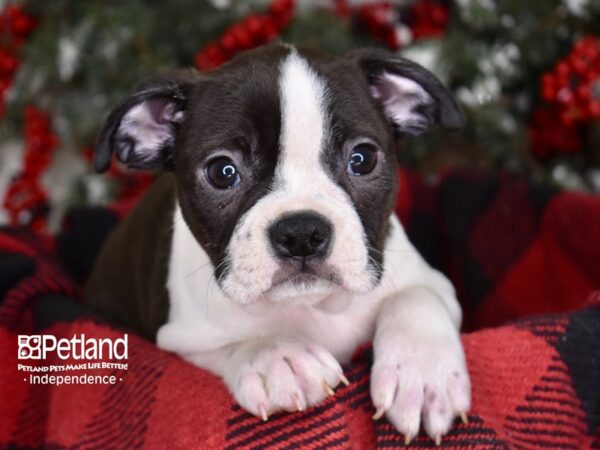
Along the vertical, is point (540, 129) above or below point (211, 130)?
below

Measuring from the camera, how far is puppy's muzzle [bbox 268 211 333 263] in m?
1.49

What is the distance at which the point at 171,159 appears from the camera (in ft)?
6.38

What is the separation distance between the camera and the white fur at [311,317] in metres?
1.46

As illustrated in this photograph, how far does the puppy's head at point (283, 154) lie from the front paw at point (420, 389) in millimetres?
185

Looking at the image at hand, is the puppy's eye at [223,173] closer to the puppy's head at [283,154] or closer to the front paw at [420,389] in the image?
the puppy's head at [283,154]

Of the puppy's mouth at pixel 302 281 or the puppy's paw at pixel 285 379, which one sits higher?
the puppy's mouth at pixel 302 281

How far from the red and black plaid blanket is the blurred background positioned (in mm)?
413

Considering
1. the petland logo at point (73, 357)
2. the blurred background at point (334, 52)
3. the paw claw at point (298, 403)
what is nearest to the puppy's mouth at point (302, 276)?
the paw claw at point (298, 403)

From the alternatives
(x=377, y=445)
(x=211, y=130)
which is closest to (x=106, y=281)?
(x=211, y=130)

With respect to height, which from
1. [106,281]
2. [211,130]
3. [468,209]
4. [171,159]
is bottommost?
[106,281]

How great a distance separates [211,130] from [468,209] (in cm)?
143

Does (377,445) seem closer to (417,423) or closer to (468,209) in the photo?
(417,423)

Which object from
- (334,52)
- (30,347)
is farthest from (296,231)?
(334,52)

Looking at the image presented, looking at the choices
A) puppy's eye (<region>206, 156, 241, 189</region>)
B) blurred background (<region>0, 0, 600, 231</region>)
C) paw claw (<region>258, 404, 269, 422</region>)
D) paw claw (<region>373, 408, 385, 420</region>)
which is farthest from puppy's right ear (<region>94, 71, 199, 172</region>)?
blurred background (<region>0, 0, 600, 231</region>)
